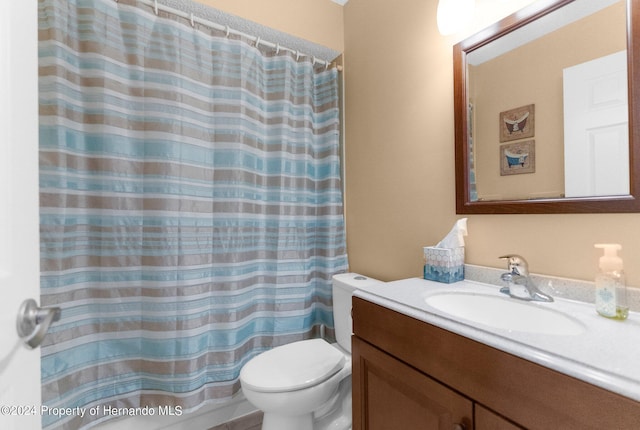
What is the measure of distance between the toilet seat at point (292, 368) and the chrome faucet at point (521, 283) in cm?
76

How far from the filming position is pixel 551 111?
35.5 inches

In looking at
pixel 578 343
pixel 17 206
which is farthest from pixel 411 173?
pixel 17 206

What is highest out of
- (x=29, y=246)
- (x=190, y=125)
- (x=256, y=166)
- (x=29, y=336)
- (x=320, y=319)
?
(x=190, y=125)

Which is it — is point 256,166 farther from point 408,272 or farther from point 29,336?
point 29,336

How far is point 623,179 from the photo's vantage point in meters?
0.76

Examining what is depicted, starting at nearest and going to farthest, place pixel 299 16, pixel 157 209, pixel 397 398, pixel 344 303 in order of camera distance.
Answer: pixel 397 398, pixel 157 209, pixel 344 303, pixel 299 16

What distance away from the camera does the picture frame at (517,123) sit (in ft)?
3.13

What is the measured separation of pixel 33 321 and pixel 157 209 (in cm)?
81

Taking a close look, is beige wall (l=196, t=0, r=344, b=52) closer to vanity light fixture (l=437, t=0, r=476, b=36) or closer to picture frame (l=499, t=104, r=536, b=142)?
vanity light fixture (l=437, t=0, r=476, b=36)

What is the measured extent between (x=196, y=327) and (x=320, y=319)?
2.41 ft

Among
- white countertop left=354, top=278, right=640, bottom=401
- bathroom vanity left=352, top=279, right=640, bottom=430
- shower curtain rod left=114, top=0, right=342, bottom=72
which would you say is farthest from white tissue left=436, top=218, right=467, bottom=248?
shower curtain rod left=114, top=0, right=342, bottom=72

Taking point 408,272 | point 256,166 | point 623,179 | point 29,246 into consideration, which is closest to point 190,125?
point 256,166

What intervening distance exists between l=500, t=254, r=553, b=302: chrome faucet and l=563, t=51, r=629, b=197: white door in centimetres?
26

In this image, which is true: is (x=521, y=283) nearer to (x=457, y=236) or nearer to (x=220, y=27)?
(x=457, y=236)
